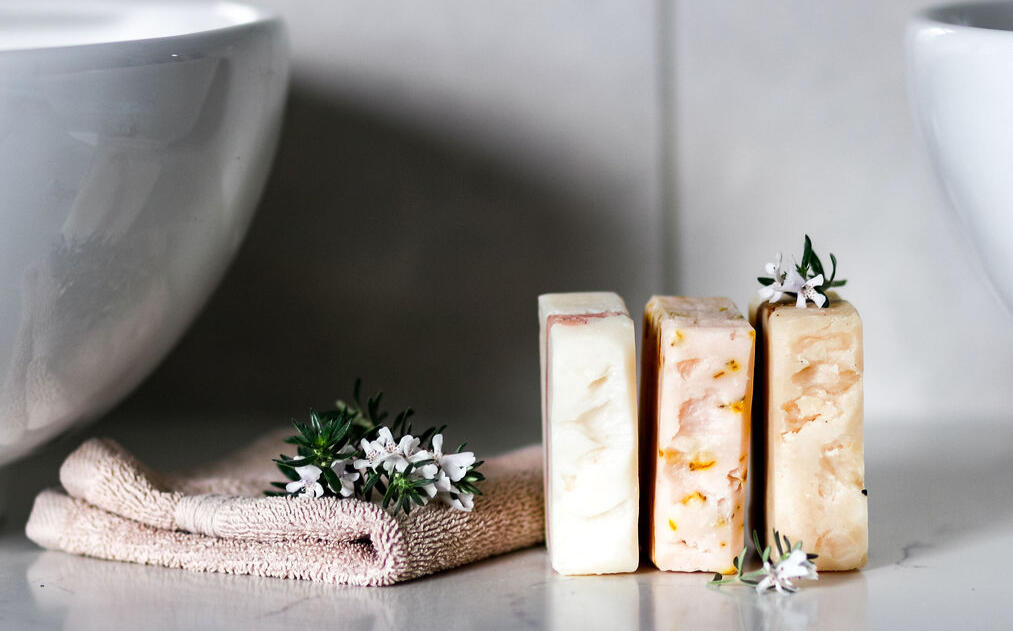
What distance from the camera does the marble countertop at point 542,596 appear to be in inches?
25.6

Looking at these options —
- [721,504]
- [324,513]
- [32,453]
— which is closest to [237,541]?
[324,513]

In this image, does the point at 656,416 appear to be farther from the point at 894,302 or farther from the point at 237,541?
the point at 894,302

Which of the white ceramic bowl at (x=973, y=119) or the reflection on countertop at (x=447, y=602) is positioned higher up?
the white ceramic bowl at (x=973, y=119)

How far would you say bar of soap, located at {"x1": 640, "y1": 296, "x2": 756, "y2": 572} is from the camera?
67 centimetres

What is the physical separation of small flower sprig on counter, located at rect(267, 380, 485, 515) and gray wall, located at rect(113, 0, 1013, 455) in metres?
0.29

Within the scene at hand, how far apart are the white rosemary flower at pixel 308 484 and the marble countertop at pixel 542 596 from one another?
5 centimetres

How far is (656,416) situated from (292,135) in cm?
53

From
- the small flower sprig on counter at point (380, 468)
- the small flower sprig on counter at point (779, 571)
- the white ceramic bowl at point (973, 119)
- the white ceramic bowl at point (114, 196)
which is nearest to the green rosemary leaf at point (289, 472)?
the small flower sprig on counter at point (380, 468)

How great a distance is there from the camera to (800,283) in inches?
27.8

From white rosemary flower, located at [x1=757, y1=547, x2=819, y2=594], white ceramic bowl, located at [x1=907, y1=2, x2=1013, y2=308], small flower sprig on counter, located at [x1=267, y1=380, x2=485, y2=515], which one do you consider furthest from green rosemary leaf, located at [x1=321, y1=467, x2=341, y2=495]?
white ceramic bowl, located at [x1=907, y1=2, x2=1013, y2=308]

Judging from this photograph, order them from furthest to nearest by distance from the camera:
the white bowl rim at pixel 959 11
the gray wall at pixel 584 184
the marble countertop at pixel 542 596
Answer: the gray wall at pixel 584 184
the white bowl rim at pixel 959 11
the marble countertop at pixel 542 596

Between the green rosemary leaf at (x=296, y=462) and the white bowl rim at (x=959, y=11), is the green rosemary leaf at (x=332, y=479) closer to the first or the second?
the green rosemary leaf at (x=296, y=462)

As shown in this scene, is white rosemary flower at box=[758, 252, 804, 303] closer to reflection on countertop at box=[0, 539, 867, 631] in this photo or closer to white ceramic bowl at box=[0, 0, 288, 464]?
reflection on countertop at box=[0, 539, 867, 631]

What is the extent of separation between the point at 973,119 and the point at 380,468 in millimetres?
410
